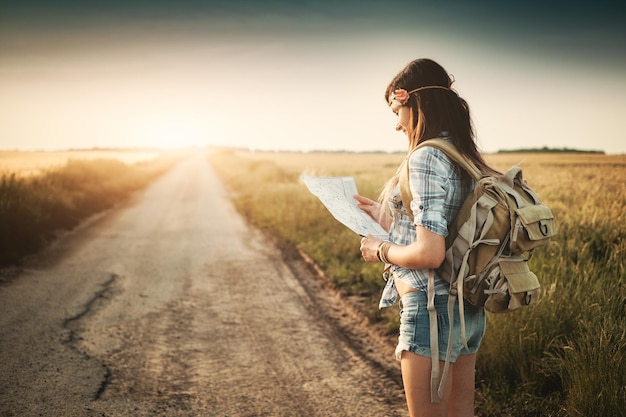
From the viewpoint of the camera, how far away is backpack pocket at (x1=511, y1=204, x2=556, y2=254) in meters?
1.71

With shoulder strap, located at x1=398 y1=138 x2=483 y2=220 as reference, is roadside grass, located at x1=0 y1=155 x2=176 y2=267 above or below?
below

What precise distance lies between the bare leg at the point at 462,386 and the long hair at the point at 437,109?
0.79 metres

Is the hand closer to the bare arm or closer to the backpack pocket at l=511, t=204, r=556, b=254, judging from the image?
the bare arm

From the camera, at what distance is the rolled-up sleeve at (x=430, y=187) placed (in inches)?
66.9

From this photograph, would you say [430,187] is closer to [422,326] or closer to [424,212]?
[424,212]

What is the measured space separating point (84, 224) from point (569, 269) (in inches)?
425

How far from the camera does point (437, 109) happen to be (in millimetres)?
A: 1850

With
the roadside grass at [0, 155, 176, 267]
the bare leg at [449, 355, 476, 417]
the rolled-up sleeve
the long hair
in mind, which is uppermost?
the long hair

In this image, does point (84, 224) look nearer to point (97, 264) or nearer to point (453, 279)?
point (97, 264)

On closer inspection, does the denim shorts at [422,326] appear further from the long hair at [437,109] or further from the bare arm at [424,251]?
the long hair at [437,109]

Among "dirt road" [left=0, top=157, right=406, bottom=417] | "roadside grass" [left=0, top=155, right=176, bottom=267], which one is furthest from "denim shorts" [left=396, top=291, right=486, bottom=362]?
"roadside grass" [left=0, top=155, right=176, bottom=267]

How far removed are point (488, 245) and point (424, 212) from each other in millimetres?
276

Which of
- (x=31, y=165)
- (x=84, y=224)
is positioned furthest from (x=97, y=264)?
(x=31, y=165)

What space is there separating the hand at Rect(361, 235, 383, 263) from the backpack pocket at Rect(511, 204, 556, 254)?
51 cm
